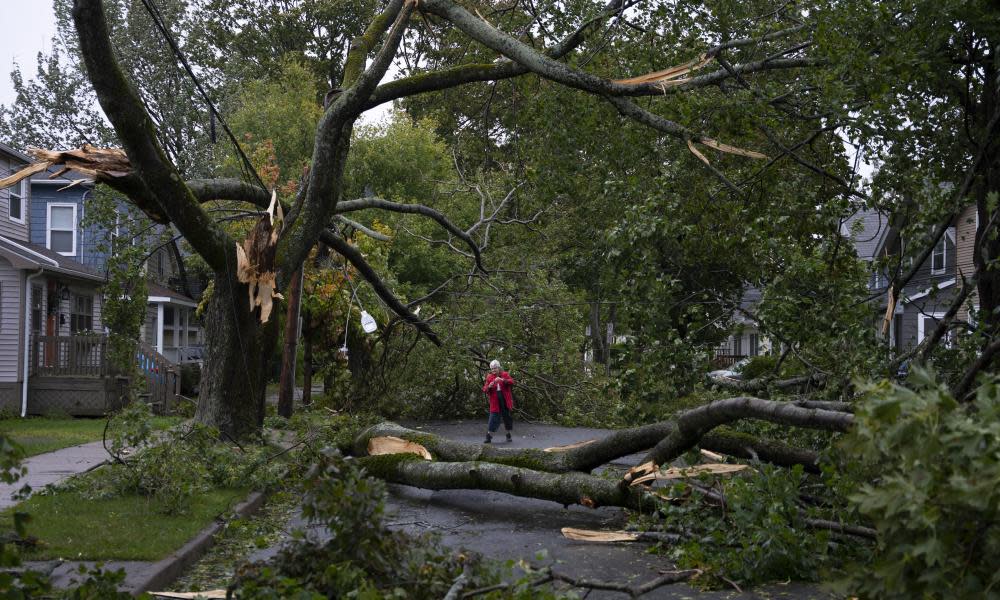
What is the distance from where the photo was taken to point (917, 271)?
1005 centimetres

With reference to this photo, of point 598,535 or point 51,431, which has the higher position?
point 598,535

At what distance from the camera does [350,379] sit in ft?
68.4

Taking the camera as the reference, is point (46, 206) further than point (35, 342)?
Yes

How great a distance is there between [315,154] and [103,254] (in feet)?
64.8

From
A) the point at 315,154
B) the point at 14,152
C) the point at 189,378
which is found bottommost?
the point at 189,378

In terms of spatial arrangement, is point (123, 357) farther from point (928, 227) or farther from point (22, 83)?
point (22, 83)

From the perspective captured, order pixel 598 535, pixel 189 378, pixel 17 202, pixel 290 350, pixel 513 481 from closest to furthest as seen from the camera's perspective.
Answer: pixel 598 535 → pixel 513 481 → pixel 290 350 → pixel 17 202 → pixel 189 378

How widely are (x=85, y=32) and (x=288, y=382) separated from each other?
29.6 feet

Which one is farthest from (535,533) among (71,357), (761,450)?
(71,357)

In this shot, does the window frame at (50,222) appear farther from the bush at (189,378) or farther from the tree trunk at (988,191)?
the tree trunk at (988,191)

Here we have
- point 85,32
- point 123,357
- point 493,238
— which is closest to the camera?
point 85,32

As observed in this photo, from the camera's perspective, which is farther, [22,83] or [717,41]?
[22,83]

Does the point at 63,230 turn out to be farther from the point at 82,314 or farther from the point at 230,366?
the point at 230,366

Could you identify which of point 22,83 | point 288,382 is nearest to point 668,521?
point 288,382
